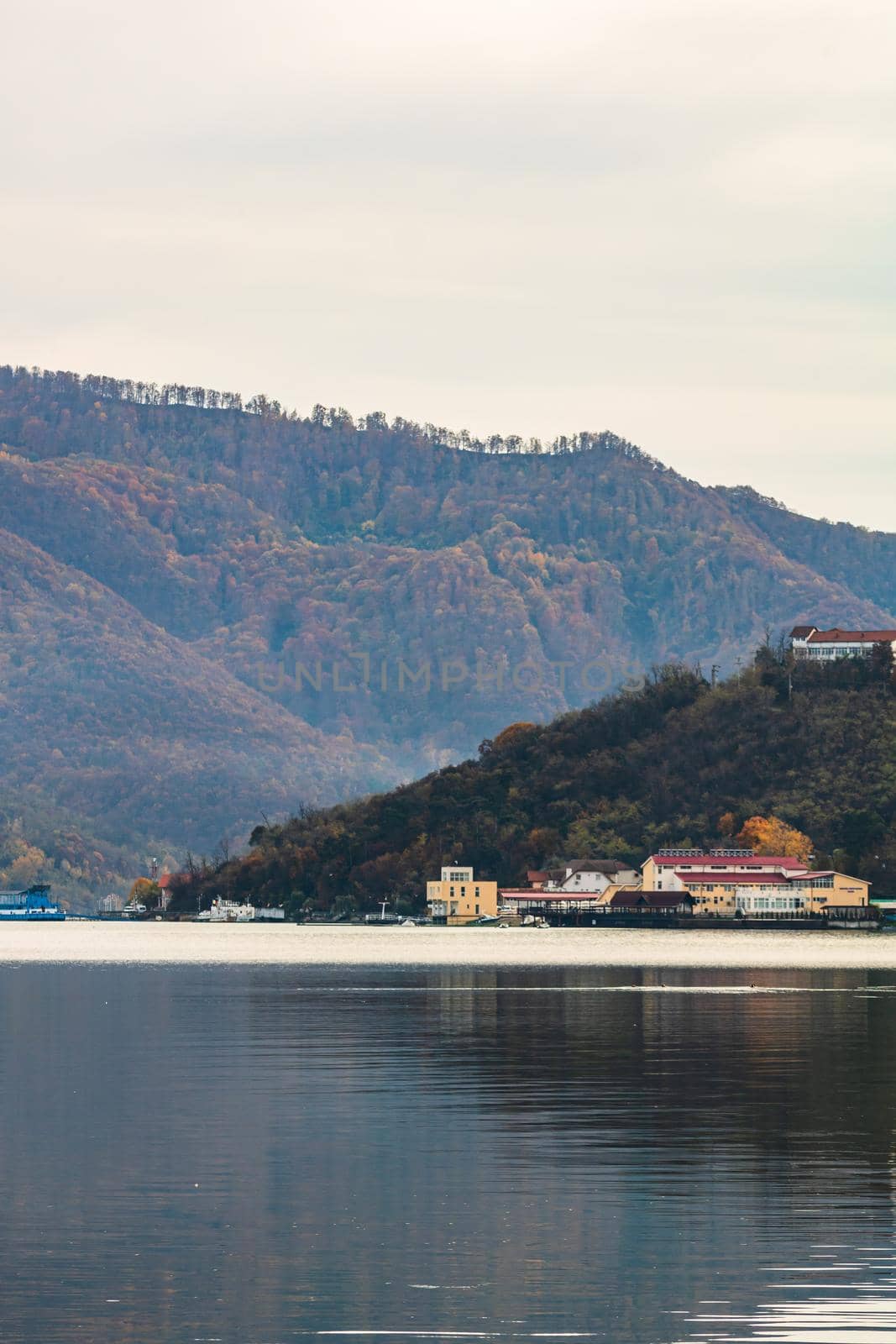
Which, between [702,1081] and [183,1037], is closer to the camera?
[702,1081]

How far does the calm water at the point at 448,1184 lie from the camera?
30.5 m

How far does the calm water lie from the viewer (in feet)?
100

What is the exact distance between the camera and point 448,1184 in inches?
1599

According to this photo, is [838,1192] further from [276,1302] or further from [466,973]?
[466,973]

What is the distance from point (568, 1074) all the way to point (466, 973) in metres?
73.9

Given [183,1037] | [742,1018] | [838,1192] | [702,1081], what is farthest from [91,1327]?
[742,1018]

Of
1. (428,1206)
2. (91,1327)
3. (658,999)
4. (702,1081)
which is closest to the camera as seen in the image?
(91,1327)

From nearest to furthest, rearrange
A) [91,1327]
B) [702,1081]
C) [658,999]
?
[91,1327], [702,1081], [658,999]

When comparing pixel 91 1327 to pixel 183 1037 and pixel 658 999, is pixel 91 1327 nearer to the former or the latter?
pixel 183 1037

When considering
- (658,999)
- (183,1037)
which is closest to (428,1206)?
(183,1037)

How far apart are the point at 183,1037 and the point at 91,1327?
45.2m

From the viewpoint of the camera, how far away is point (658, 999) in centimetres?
9794

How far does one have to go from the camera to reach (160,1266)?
33156 mm

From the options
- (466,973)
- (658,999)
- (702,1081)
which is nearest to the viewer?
(702,1081)
